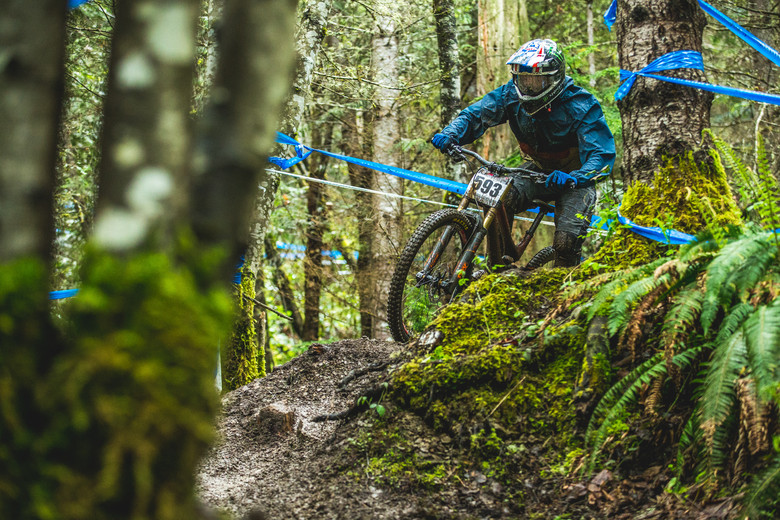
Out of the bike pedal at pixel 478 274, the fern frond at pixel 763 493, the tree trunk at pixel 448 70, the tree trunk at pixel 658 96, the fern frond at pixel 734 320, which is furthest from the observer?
the tree trunk at pixel 448 70

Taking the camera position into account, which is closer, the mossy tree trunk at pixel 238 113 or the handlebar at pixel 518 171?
the mossy tree trunk at pixel 238 113

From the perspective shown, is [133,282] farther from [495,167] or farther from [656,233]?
[495,167]

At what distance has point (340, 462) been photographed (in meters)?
3.20

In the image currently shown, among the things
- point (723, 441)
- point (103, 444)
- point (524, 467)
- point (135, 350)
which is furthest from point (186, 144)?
point (524, 467)

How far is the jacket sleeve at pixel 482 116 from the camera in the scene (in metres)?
5.34

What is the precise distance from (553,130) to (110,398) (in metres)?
4.61

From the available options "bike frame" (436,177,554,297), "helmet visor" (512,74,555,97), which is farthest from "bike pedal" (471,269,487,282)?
"helmet visor" (512,74,555,97)

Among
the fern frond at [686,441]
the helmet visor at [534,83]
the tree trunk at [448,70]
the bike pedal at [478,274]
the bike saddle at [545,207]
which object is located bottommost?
the fern frond at [686,441]

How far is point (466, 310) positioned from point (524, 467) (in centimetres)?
113

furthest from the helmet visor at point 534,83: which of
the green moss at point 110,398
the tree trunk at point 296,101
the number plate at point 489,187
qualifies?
the green moss at point 110,398

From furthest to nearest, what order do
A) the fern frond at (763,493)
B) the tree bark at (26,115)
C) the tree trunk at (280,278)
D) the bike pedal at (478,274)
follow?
the tree trunk at (280,278) → the bike pedal at (478,274) → the fern frond at (763,493) → the tree bark at (26,115)

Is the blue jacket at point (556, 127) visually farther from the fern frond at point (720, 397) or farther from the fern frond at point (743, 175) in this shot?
the fern frond at point (720, 397)

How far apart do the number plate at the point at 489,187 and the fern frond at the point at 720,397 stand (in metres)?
2.81

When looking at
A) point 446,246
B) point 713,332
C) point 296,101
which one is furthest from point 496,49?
point 713,332
